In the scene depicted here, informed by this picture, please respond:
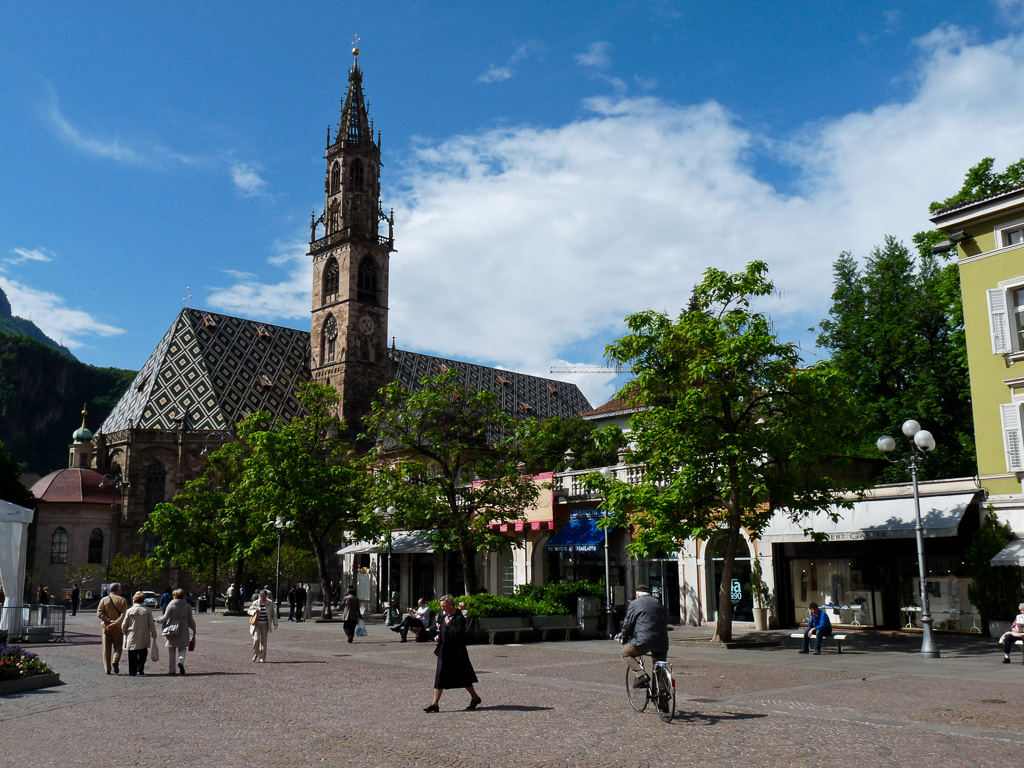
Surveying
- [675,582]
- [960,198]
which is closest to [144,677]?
[675,582]

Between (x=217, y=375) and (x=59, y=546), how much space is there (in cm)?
1991

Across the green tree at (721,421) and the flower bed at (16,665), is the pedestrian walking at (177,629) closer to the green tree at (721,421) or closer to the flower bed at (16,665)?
the flower bed at (16,665)

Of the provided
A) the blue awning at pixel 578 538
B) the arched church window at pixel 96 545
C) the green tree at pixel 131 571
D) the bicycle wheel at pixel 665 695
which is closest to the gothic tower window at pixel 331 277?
the arched church window at pixel 96 545

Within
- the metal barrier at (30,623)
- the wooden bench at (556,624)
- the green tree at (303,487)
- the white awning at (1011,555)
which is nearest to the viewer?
the white awning at (1011,555)

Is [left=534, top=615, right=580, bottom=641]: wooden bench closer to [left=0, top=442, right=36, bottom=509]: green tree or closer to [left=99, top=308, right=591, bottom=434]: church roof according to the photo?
[left=0, top=442, right=36, bottom=509]: green tree

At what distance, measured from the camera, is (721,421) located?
79.2ft

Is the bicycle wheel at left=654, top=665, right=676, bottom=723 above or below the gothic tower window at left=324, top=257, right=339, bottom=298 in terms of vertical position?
below

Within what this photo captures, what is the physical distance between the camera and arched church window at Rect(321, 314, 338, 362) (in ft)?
282

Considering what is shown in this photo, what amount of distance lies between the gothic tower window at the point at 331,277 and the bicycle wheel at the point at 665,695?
78.2m

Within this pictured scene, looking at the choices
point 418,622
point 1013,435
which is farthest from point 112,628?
point 1013,435

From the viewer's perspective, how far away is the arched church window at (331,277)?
87125 mm

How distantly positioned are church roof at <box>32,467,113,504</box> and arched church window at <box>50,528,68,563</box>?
2.44m

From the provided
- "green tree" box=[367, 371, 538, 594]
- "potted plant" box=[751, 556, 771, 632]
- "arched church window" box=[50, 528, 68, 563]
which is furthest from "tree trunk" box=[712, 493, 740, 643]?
"arched church window" box=[50, 528, 68, 563]

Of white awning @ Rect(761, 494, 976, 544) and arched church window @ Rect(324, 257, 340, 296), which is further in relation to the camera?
arched church window @ Rect(324, 257, 340, 296)
